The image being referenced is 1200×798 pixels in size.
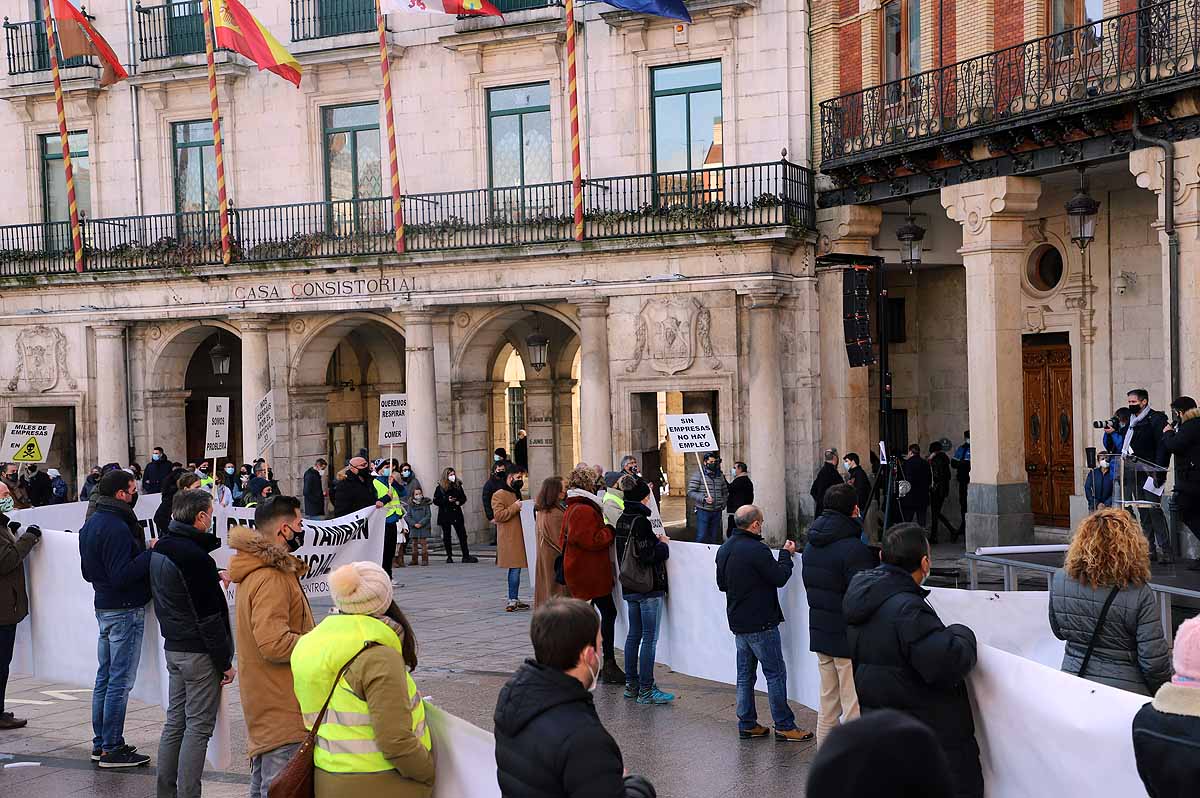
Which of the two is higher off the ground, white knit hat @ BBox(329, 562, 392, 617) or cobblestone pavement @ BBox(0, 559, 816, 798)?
white knit hat @ BBox(329, 562, 392, 617)

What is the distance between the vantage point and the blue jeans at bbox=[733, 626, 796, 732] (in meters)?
9.75

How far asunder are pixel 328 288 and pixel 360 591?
72.0 feet

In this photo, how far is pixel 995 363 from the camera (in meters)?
20.1

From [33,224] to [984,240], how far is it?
20.8 meters

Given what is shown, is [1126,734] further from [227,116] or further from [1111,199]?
[227,116]

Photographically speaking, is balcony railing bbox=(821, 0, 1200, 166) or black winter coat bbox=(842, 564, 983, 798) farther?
balcony railing bbox=(821, 0, 1200, 166)

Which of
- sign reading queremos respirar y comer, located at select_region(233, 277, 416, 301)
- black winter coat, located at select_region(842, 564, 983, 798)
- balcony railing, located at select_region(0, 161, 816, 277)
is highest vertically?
balcony railing, located at select_region(0, 161, 816, 277)

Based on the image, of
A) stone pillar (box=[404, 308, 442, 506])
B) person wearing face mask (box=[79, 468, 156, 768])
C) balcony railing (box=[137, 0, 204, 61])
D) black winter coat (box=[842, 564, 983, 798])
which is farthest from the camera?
balcony railing (box=[137, 0, 204, 61])

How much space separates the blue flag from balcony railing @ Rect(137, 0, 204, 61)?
433 inches

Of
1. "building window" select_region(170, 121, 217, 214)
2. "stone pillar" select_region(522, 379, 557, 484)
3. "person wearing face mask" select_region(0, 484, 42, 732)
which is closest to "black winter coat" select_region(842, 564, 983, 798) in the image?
"person wearing face mask" select_region(0, 484, 42, 732)

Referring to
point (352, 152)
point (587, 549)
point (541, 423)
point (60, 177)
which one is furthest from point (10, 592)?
point (60, 177)

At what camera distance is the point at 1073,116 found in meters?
18.0

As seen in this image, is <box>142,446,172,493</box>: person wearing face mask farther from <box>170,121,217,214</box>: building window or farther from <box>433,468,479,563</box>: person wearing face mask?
<box>170,121,217,214</box>: building window

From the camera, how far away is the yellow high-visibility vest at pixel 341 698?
5.57 metres
